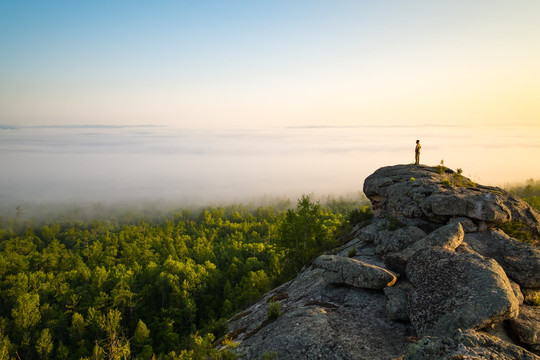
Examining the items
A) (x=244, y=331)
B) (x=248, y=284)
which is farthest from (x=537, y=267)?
(x=248, y=284)

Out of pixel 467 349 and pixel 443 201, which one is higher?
pixel 443 201

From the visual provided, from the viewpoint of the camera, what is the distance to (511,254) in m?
17.3

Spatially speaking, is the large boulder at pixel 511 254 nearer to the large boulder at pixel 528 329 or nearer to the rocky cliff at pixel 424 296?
the rocky cliff at pixel 424 296

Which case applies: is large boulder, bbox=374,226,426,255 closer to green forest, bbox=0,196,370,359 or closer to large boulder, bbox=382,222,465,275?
large boulder, bbox=382,222,465,275

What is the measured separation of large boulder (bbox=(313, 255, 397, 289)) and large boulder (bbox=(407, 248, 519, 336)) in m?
1.73

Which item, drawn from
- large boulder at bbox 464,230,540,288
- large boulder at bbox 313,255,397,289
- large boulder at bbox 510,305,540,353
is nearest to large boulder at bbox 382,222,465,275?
large boulder at bbox 313,255,397,289

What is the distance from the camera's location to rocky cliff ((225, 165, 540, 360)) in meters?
11.3

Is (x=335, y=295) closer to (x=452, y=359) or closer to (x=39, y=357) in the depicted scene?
(x=452, y=359)

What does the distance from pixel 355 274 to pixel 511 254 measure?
32.6 feet

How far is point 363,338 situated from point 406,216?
48.5 feet

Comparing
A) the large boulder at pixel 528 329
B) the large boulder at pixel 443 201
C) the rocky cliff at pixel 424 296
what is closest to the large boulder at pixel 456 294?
the rocky cliff at pixel 424 296

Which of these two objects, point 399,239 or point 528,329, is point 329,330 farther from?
point 399,239

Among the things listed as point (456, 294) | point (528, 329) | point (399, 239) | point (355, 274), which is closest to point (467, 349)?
point (456, 294)

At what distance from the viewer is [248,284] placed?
77625mm
